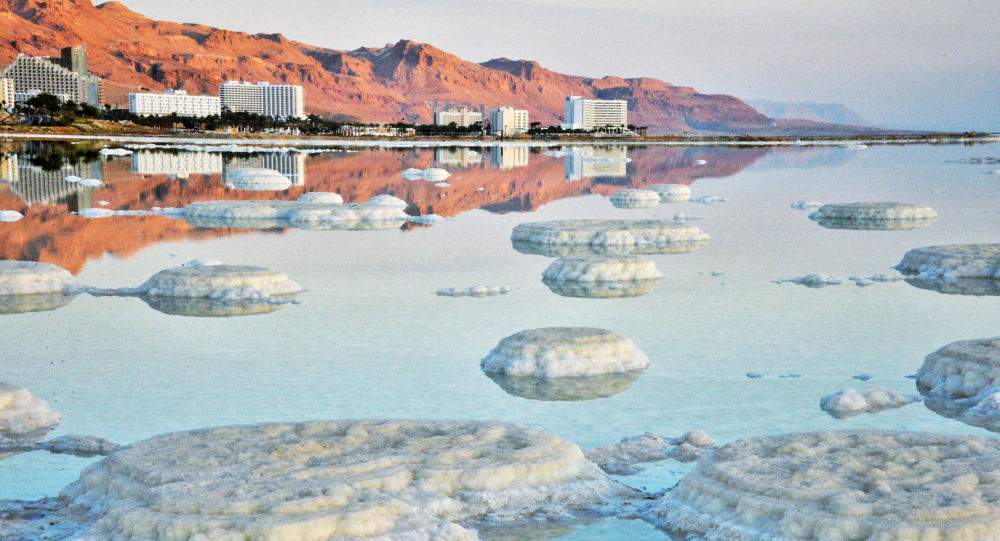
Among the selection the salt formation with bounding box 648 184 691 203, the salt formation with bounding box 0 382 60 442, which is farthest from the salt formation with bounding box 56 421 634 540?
the salt formation with bounding box 648 184 691 203

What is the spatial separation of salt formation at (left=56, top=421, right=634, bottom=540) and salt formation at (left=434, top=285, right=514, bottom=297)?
12179 mm

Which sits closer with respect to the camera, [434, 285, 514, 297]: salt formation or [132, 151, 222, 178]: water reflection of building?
[434, 285, 514, 297]: salt formation

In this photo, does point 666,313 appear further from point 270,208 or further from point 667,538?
point 270,208

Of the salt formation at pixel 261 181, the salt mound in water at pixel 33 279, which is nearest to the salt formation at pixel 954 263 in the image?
the salt mound in water at pixel 33 279

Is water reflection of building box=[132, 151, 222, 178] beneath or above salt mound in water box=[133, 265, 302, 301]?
above

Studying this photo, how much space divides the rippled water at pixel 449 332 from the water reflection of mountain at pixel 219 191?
31 cm

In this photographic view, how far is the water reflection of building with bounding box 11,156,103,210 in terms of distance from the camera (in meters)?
47.5

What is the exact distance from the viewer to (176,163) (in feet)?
269

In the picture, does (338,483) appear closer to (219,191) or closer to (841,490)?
(841,490)

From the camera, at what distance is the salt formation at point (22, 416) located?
13562mm

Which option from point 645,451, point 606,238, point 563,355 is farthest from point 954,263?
point 645,451

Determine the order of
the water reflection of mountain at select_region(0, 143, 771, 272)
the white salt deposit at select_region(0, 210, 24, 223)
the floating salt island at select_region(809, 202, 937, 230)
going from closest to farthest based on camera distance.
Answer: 1. the water reflection of mountain at select_region(0, 143, 771, 272)
2. the white salt deposit at select_region(0, 210, 24, 223)
3. the floating salt island at select_region(809, 202, 937, 230)

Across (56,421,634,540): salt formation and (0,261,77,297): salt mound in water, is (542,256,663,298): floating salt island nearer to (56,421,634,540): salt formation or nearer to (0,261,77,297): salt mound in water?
(0,261,77,297): salt mound in water

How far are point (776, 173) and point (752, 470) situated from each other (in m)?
76.2
